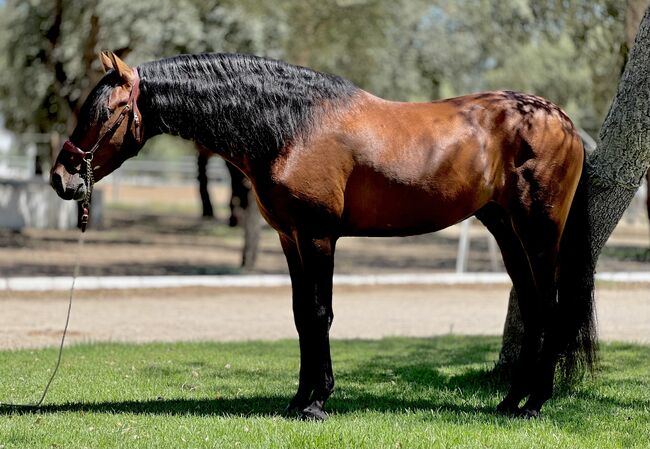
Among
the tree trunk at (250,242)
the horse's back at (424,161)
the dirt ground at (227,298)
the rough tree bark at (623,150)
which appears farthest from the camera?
the tree trunk at (250,242)

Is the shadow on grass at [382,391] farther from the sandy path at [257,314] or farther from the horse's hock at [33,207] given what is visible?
the horse's hock at [33,207]

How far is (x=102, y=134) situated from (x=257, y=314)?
7.39 m

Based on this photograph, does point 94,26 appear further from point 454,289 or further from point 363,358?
point 363,358

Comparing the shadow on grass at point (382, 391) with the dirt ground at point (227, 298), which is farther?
the dirt ground at point (227, 298)

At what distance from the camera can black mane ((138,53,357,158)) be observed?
17.6 feet

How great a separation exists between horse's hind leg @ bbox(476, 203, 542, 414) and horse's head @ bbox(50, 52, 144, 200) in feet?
7.46

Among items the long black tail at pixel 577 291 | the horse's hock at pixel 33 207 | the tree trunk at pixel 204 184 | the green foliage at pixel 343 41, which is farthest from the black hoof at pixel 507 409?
the tree trunk at pixel 204 184

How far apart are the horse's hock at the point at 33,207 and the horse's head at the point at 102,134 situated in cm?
1896

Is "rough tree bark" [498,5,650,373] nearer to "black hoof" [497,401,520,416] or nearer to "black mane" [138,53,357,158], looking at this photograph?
"black hoof" [497,401,520,416]

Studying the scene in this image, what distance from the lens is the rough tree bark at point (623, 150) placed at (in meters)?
6.07

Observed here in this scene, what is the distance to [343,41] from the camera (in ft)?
61.7

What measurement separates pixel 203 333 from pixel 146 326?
775 mm

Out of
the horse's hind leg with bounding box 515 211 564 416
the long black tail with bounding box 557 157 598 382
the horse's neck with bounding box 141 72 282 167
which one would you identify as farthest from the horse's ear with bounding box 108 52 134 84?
the long black tail with bounding box 557 157 598 382

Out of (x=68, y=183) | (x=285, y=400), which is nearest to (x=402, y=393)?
(x=285, y=400)
